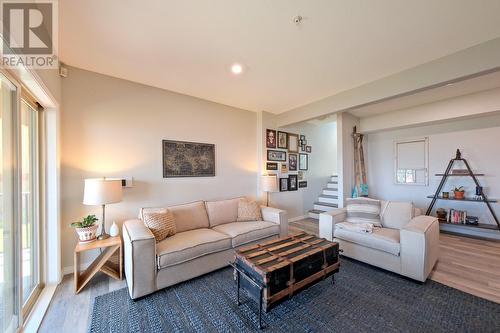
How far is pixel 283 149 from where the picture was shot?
4664 millimetres

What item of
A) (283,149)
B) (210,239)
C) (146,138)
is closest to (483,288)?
(210,239)

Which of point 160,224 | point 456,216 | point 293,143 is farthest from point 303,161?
point 160,224

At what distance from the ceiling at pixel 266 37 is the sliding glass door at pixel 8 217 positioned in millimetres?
828

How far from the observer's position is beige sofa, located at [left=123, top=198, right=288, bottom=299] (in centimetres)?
201

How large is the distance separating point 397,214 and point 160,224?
320 cm

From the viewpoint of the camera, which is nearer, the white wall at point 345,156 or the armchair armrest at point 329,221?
Result: the armchair armrest at point 329,221

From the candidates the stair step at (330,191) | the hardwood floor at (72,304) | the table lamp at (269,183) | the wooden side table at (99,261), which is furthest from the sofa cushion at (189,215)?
the stair step at (330,191)

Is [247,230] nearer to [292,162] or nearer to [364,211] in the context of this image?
[364,211]

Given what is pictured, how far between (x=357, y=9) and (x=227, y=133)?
8.77ft

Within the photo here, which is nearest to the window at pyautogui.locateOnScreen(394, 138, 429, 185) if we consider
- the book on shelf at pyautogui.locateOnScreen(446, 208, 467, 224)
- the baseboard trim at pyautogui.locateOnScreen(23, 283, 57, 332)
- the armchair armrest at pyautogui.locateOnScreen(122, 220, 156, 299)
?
the book on shelf at pyautogui.locateOnScreen(446, 208, 467, 224)

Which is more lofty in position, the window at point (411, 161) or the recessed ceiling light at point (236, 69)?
the recessed ceiling light at point (236, 69)

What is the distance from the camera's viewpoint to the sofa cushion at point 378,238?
2402 mm

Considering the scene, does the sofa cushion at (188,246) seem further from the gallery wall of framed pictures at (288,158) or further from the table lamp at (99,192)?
the gallery wall of framed pictures at (288,158)

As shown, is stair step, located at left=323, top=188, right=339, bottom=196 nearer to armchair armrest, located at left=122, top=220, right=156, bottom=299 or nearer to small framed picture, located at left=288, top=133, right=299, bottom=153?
small framed picture, located at left=288, top=133, right=299, bottom=153
